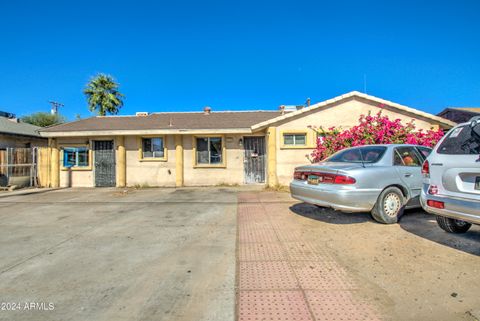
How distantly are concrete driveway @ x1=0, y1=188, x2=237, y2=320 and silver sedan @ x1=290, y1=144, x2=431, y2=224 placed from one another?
6.15 ft

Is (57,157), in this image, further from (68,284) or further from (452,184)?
(452,184)

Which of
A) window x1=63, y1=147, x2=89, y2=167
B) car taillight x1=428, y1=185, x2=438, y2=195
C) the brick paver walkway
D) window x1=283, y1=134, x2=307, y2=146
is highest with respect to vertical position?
window x1=283, y1=134, x2=307, y2=146

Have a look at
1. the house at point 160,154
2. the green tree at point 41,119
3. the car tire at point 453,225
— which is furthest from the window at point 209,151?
the green tree at point 41,119

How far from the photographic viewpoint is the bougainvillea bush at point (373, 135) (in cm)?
937

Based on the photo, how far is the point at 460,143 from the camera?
3.44 metres

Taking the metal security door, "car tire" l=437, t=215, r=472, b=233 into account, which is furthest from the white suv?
the metal security door

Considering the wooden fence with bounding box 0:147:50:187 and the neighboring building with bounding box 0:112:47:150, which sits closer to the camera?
the wooden fence with bounding box 0:147:50:187

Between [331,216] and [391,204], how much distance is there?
123 centimetres

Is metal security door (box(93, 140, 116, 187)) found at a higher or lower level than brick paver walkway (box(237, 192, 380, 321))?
higher

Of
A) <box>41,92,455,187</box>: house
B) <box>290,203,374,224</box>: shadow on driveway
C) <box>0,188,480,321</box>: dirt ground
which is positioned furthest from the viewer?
<box>41,92,455,187</box>: house

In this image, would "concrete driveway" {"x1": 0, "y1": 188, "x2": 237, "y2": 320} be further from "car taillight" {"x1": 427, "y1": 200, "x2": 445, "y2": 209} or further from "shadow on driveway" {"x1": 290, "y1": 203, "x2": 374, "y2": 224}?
"car taillight" {"x1": 427, "y1": 200, "x2": 445, "y2": 209}

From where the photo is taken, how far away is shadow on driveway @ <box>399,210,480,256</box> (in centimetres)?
375

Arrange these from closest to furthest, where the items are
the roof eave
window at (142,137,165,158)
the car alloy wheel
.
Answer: the car alloy wheel < the roof eave < window at (142,137,165,158)

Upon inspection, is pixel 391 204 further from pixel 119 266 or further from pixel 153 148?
pixel 153 148
